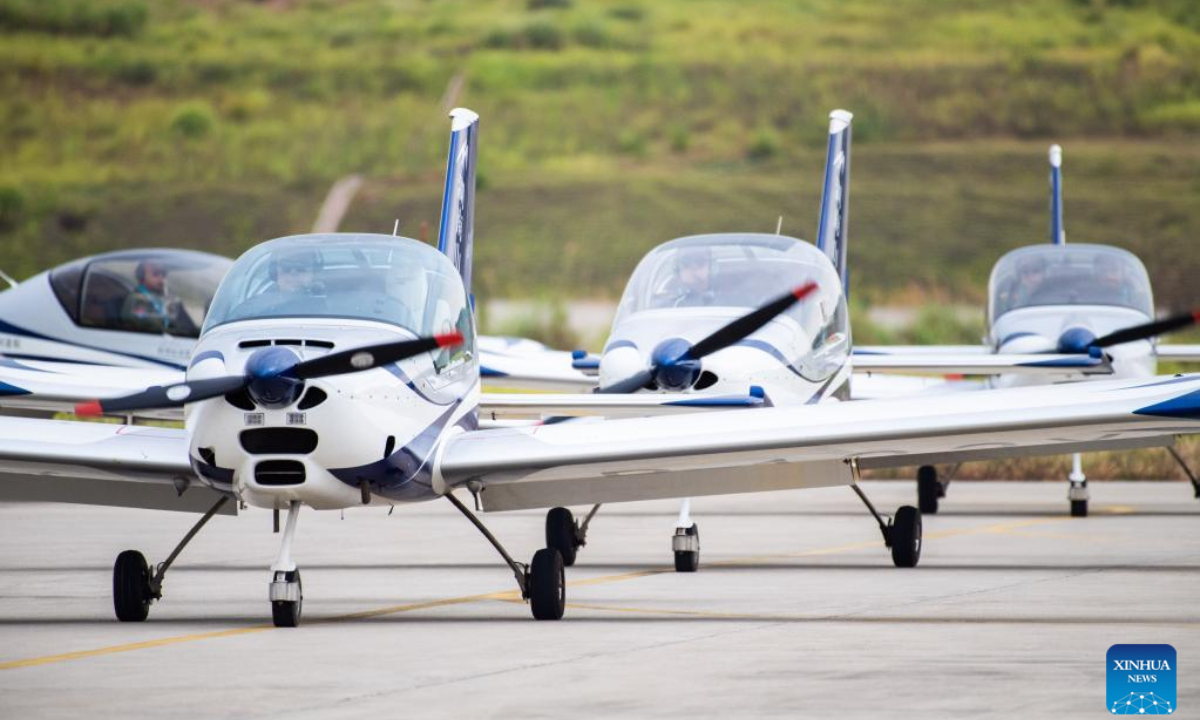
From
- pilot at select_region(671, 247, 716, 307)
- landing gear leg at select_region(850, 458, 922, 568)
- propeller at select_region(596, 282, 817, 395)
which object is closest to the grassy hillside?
pilot at select_region(671, 247, 716, 307)

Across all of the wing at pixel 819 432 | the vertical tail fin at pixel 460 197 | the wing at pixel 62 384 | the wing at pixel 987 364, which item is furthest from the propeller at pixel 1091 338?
the wing at pixel 62 384

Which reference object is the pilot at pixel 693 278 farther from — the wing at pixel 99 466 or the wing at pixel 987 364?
the wing at pixel 99 466

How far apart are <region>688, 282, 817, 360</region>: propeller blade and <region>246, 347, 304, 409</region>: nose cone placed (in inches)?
135

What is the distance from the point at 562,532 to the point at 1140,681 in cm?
738

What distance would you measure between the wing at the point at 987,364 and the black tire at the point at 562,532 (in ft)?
13.0

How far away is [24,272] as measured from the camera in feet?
224

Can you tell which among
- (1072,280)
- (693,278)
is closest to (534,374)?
(693,278)

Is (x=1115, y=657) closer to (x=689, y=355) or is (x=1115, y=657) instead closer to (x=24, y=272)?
(x=689, y=355)

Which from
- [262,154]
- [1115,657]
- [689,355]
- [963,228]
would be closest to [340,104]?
[262,154]

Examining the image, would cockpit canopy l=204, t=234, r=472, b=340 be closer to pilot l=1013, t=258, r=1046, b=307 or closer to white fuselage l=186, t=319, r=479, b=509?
white fuselage l=186, t=319, r=479, b=509

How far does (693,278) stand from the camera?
14.7 metres

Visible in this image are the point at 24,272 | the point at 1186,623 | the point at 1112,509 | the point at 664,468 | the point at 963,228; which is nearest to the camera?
the point at 1186,623

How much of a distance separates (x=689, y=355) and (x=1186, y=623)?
4043 millimetres

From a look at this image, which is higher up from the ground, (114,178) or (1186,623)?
(114,178)
